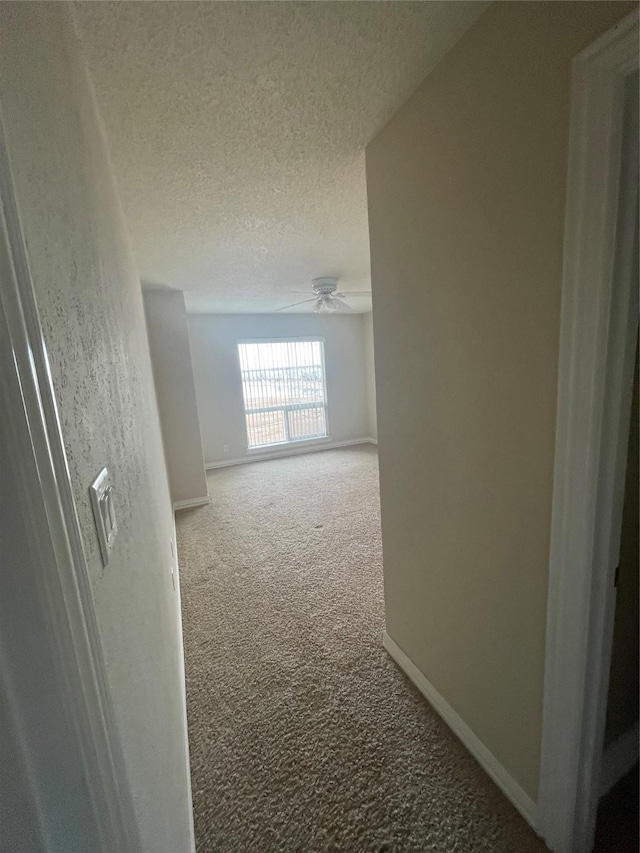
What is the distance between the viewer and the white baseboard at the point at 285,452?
5461 millimetres

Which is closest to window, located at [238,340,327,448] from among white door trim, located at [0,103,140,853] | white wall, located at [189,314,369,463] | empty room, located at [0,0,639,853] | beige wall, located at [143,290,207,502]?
white wall, located at [189,314,369,463]

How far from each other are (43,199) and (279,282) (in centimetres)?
314

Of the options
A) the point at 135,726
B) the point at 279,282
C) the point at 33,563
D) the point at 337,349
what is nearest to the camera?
the point at 33,563

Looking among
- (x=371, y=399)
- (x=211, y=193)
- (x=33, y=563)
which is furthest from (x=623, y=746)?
(x=371, y=399)

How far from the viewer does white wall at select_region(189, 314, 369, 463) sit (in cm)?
521

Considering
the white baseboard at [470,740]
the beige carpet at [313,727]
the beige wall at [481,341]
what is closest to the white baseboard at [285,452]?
the beige carpet at [313,727]

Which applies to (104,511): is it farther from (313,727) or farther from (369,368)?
(369,368)

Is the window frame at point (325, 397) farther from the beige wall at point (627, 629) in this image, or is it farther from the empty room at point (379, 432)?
the beige wall at point (627, 629)

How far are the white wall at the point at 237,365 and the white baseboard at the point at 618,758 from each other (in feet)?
16.3

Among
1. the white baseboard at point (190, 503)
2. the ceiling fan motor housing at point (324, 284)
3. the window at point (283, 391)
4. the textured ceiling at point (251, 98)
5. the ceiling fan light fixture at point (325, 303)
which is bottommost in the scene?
the white baseboard at point (190, 503)

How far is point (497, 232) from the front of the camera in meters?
0.97

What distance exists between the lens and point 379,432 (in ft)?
5.21

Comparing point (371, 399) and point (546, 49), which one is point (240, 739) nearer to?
point (546, 49)

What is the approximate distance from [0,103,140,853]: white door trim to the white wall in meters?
5.06
